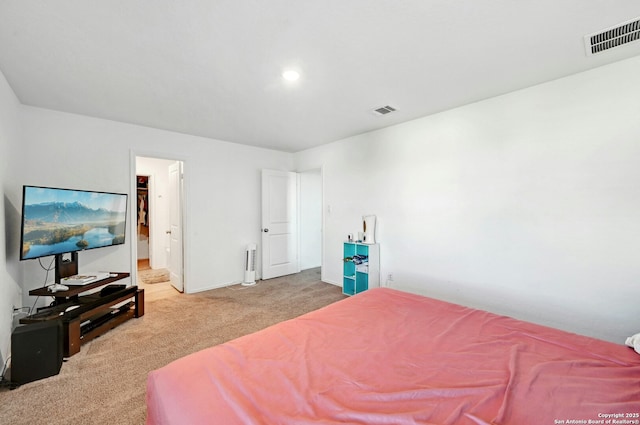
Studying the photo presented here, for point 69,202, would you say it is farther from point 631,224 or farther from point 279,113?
point 631,224

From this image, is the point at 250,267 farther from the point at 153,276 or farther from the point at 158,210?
the point at 158,210

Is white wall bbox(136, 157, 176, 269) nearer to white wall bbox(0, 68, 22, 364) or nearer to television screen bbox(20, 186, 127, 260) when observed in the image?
television screen bbox(20, 186, 127, 260)

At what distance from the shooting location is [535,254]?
2525 millimetres

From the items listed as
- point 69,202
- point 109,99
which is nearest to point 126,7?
point 109,99

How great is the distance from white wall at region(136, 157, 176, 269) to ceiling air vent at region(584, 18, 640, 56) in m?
6.74

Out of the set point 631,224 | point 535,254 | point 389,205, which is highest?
point 389,205

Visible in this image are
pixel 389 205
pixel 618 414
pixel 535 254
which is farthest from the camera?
pixel 389 205

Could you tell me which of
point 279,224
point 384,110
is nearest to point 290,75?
point 384,110

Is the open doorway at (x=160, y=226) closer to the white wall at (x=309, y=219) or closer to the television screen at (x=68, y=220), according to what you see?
the television screen at (x=68, y=220)

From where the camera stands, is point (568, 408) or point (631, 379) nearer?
point (568, 408)

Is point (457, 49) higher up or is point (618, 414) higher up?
point (457, 49)

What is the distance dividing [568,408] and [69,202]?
161 inches

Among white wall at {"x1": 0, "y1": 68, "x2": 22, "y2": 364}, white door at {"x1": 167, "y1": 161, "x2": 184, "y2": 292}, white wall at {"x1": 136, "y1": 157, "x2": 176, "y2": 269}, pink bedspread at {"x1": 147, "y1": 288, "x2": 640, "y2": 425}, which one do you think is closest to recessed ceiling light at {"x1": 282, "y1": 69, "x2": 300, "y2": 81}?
pink bedspread at {"x1": 147, "y1": 288, "x2": 640, "y2": 425}

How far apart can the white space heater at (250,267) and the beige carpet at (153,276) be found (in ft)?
5.49
